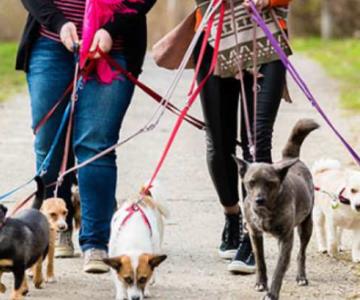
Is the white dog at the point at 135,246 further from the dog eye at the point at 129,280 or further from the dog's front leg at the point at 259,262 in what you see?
the dog's front leg at the point at 259,262

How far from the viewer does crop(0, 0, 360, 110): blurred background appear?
97.9ft

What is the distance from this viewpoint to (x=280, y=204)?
6.28 meters

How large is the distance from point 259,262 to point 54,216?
4.29 ft

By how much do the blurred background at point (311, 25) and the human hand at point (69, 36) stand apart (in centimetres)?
1904

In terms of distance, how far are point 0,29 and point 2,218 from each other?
33.0 metres

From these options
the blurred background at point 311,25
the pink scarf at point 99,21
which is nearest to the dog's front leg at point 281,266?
the pink scarf at point 99,21

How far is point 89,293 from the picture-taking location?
651cm

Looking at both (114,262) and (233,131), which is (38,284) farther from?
(233,131)

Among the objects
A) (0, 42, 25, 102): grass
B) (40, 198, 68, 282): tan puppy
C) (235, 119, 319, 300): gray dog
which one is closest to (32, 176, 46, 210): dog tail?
(40, 198, 68, 282): tan puppy

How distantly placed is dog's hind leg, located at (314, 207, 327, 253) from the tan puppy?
180 centimetres

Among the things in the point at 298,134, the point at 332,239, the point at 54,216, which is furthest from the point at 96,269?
the point at 332,239

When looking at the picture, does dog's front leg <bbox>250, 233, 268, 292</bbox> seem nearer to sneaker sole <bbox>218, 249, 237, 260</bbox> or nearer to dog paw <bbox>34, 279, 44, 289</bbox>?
sneaker sole <bbox>218, 249, 237, 260</bbox>

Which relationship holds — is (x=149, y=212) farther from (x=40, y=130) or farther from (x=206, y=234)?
(x=206, y=234)

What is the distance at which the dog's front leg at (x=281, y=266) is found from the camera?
6262mm
